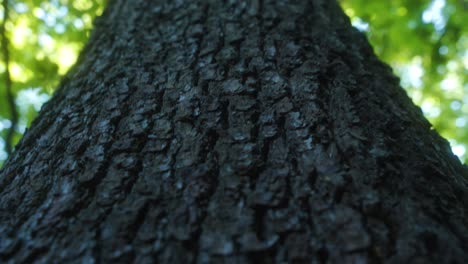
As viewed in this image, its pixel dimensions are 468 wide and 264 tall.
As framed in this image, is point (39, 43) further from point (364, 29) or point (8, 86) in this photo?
point (364, 29)

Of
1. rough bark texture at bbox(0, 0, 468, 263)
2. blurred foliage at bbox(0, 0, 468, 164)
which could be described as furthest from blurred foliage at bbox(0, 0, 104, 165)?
rough bark texture at bbox(0, 0, 468, 263)

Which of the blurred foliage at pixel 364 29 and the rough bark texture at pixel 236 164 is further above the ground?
the blurred foliage at pixel 364 29

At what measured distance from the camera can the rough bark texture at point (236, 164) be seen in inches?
36.9

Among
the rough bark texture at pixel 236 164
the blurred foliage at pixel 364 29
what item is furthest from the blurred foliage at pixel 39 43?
the rough bark texture at pixel 236 164

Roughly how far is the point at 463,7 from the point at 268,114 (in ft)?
13.2

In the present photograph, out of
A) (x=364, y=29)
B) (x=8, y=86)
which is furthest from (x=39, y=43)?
(x=364, y=29)

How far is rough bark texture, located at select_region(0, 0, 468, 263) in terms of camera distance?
938mm

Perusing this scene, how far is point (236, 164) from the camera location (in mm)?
1138

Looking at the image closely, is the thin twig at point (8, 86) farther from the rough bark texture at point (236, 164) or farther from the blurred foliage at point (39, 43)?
the rough bark texture at point (236, 164)

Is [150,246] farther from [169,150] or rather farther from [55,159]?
[55,159]

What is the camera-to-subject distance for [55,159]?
4.32ft

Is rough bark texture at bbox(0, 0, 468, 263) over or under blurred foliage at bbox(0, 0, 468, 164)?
under

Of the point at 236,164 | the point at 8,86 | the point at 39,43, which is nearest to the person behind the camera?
A: the point at 236,164

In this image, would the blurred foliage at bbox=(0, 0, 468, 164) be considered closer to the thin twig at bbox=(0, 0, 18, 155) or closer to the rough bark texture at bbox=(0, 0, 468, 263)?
the thin twig at bbox=(0, 0, 18, 155)
